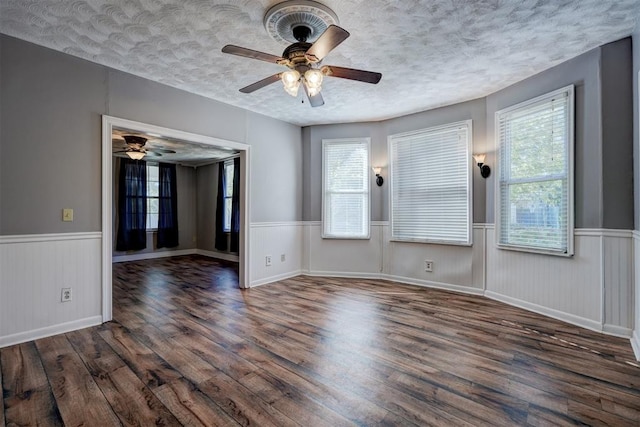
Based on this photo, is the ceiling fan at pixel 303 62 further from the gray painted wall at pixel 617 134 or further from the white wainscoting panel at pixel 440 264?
the white wainscoting panel at pixel 440 264

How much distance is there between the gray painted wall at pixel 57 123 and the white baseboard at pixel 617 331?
4892 mm

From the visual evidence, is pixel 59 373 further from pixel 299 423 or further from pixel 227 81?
pixel 227 81

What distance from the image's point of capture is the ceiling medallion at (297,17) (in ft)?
7.04

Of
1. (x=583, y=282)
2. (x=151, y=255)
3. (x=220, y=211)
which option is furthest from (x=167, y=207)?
(x=583, y=282)

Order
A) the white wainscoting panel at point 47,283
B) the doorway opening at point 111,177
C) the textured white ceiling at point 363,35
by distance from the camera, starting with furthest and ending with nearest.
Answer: the doorway opening at point 111,177 < the white wainscoting panel at point 47,283 < the textured white ceiling at point 363,35

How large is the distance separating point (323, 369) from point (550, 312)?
8.79ft

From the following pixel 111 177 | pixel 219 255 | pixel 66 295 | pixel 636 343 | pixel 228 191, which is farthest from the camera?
pixel 219 255

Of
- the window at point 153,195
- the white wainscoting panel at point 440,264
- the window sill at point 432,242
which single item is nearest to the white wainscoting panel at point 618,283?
the white wainscoting panel at point 440,264

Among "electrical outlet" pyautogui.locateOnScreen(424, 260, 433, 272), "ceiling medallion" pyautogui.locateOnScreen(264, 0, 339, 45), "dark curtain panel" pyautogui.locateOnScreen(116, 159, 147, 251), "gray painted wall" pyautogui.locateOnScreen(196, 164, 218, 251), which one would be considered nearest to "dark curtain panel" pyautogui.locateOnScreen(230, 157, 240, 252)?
"gray painted wall" pyautogui.locateOnScreen(196, 164, 218, 251)

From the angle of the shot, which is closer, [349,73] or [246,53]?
[246,53]

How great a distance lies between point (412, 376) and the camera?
2080 millimetres

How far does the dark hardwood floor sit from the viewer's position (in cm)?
171

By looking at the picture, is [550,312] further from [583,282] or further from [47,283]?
[47,283]

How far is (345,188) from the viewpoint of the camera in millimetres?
5195
